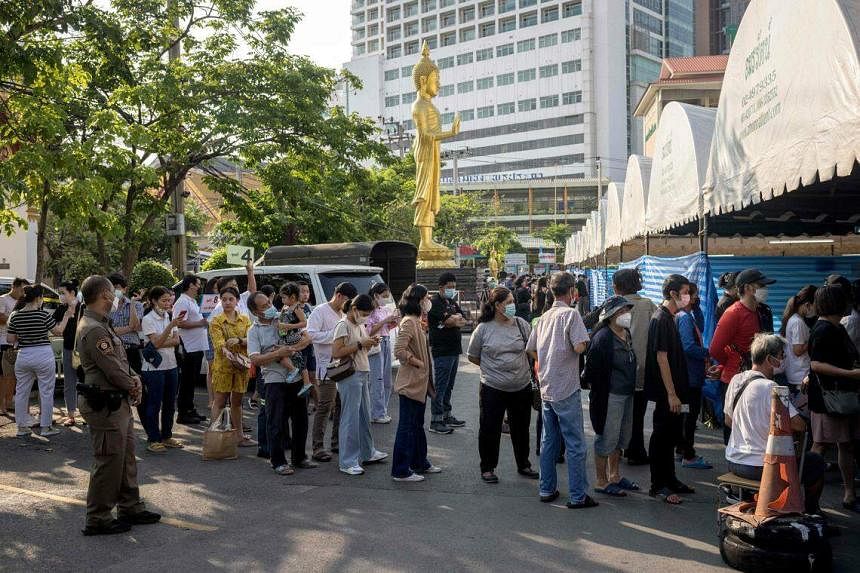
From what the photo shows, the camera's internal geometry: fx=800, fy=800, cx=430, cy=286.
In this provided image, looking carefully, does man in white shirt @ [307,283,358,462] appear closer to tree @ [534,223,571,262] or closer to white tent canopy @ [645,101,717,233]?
white tent canopy @ [645,101,717,233]

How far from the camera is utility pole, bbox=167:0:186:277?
57.1ft

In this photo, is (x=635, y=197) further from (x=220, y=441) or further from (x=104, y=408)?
(x=104, y=408)

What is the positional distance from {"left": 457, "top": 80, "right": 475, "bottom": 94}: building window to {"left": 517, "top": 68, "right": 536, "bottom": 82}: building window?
7021mm

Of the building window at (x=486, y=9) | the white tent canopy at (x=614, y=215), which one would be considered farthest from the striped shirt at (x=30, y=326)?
the building window at (x=486, y=9)

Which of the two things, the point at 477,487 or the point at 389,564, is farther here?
the point at 477,487

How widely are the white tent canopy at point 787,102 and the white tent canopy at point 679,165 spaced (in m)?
1.14

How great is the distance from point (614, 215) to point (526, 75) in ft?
292

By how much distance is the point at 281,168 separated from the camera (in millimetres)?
19375

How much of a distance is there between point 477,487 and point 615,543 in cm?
181

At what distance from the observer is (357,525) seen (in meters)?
6.13

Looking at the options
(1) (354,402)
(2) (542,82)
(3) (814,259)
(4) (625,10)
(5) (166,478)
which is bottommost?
(5) (166,478)

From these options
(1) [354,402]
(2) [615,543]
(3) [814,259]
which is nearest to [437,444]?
(1) [354,402]

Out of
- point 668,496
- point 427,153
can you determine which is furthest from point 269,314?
point 427,153

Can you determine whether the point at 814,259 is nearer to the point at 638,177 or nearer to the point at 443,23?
the point at 638,177
